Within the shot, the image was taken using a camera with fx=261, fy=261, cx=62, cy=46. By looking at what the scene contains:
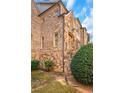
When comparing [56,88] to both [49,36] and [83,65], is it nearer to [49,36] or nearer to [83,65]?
[83,65]

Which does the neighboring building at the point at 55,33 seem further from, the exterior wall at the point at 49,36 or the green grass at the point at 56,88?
the green grass at the point at 56,88

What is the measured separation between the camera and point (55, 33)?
195 cm

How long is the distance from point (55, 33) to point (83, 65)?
317 mm

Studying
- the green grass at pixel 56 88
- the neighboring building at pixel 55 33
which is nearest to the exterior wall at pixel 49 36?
the neighboring building at pixel 55 33

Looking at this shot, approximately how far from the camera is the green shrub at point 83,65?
1.87m

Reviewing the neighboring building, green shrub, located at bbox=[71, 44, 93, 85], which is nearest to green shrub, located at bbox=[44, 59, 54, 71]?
the neighboring building

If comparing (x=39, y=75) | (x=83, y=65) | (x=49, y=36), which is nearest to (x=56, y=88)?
(x=39, y=75)

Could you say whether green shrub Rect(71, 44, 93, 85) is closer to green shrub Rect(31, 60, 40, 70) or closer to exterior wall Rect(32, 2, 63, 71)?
exterior wall Rect(32, 2, 63, 71)

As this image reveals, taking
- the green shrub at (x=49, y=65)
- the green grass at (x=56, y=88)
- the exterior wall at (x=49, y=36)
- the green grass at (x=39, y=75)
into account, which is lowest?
the green grass at (x=56, y=88)

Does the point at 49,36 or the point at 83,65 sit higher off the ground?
the point at 49,36

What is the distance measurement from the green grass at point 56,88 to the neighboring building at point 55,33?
12cm

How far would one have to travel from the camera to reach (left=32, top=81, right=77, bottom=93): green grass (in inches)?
74.7
